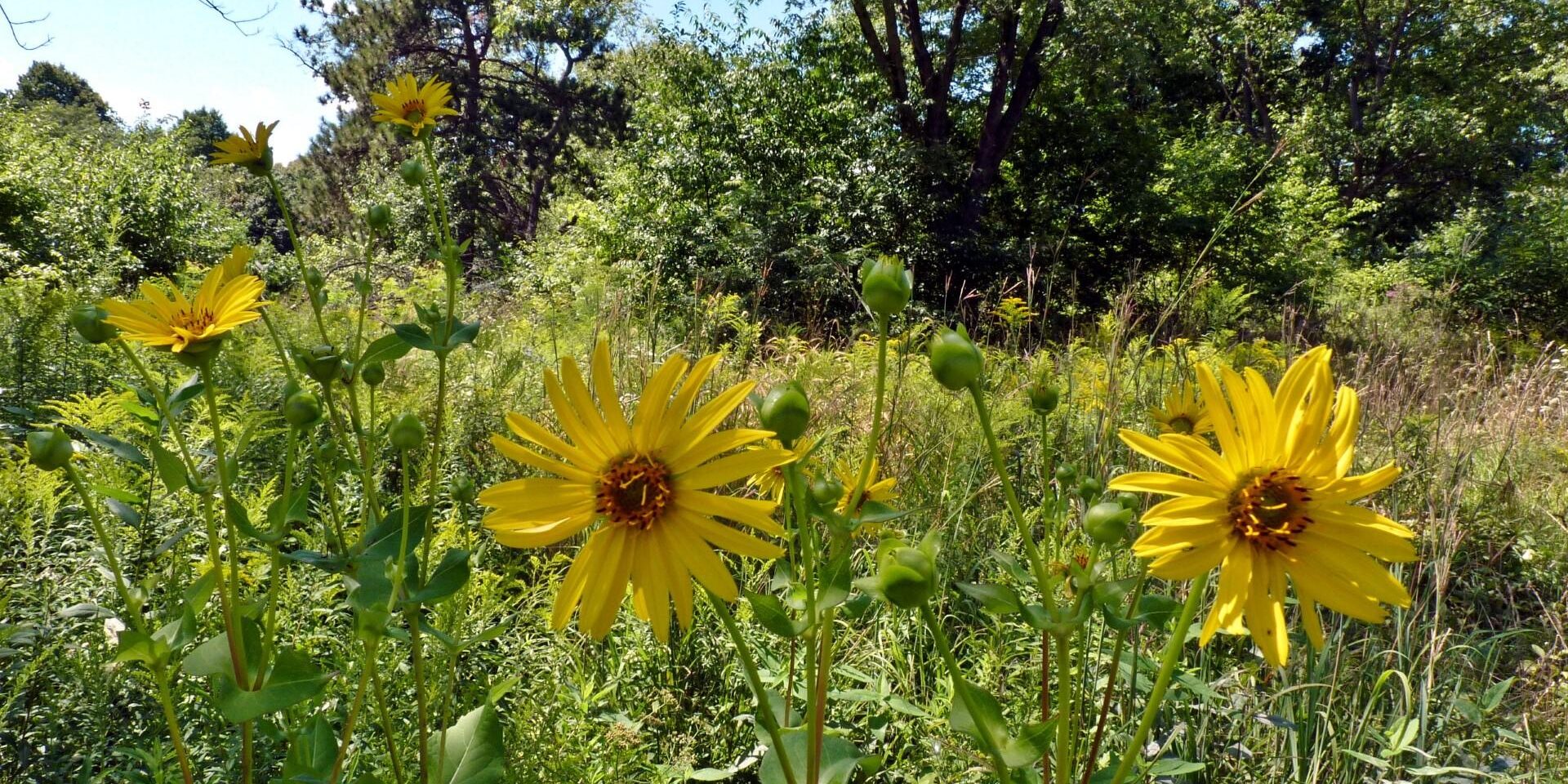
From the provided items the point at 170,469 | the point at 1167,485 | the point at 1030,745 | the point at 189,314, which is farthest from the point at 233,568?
the point at 1167,485

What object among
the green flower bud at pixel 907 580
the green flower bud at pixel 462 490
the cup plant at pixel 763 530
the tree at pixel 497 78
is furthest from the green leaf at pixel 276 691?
the tree at pixel 497 78

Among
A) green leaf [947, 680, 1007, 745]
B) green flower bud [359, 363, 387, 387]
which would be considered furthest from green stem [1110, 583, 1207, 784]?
green flower bud [359, 363, 387, 387]

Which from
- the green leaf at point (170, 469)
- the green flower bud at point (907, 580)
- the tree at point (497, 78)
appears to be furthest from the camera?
the tree at point (497, 78)

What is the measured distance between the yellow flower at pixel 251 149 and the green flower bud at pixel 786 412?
0.99 metres

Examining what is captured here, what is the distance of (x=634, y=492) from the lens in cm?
68

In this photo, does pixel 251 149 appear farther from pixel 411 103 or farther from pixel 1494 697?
pixel 1494 697

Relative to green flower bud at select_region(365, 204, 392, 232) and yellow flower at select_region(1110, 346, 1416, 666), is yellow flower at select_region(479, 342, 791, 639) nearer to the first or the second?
yellow flower at select_region(1110, 346, 1416, 666)

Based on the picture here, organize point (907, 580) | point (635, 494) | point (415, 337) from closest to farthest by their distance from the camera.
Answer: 1. point (907, 580)
2. point (635, 494)
3. point (415, 337)

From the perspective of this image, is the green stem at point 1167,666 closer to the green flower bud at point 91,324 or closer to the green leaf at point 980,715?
the green leaf at point 980,715

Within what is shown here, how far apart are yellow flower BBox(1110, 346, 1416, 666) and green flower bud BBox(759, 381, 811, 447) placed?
0.88ft

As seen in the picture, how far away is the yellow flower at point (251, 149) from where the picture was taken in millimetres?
1161

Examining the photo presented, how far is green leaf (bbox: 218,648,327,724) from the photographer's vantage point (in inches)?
29.2

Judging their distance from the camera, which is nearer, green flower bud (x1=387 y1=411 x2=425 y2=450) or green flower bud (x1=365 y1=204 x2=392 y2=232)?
green flower bud (x1=387 y1=411 x2=425 y2=450)

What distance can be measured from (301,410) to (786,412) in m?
0.51
